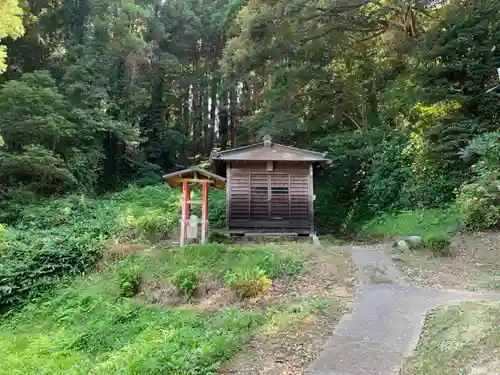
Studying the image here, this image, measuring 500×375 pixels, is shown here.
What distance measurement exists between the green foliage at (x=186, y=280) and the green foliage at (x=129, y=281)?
109cm

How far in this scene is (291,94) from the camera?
2266 cm

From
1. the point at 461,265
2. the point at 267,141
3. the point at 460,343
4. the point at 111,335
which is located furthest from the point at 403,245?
the point at 111,335

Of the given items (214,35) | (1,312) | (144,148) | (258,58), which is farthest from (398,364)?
(214,35)

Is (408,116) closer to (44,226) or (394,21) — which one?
(394,21)

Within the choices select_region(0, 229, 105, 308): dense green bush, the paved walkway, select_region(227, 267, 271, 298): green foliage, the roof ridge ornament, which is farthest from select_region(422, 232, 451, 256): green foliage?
select_region(0, 229, 105, 308): dense green bush

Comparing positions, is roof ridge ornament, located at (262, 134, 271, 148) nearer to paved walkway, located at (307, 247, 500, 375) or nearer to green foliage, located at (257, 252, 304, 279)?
green foliage, located at (257, 252, 304, 279)

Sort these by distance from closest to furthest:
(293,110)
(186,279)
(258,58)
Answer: (186,279)
(258,58)
(293,110)

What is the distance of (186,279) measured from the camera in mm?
9602

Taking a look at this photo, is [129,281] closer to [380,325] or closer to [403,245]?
[380,325]

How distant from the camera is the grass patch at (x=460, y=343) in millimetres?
5012

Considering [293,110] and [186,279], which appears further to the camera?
[293,110]

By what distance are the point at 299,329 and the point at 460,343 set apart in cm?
232

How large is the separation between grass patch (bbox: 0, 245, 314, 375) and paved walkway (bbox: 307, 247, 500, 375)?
96 cm

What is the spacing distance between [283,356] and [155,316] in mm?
3752
